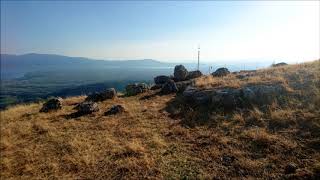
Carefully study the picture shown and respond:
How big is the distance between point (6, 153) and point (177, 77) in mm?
17062

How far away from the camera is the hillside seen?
981 centimetres

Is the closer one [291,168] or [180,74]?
[291,168]

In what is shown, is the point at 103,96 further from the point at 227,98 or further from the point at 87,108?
the point at 227,98

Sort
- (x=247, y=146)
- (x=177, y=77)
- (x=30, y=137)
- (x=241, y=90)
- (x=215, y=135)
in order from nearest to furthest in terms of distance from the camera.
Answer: (x=247, y=146)
(x=215, y=135)
(x=30, y=137)
(x=241, y=90)
(x=177, y=77)

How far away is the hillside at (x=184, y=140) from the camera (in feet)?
32.2

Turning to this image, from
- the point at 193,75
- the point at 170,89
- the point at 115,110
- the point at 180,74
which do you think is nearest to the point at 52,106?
the point at 115,110

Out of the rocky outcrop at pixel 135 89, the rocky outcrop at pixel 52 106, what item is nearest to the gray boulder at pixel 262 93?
the rocky outcrop at pixel 135 89

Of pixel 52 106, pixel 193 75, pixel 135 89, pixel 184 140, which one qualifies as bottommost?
pixel 184 140

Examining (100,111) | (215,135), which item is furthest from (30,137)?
(215,135)

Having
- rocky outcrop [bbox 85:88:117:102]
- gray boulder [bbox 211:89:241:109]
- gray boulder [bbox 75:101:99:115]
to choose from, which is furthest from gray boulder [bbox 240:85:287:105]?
rocky outcrop [bbox 85:88:117:102]

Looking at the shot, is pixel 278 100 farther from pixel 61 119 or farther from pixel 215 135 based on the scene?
pixel 61 119

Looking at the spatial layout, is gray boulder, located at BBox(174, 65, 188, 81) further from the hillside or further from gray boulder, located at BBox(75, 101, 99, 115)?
gray boulder, located at BBox(75, 101, 99, 115)

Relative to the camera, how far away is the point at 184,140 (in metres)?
12.5

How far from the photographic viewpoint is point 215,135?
12.6 m
